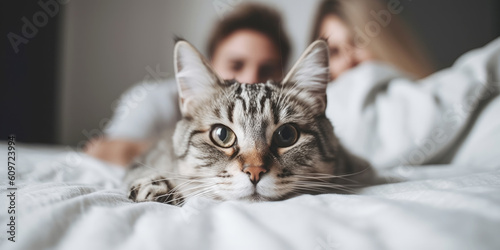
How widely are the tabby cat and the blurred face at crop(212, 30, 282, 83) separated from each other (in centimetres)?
17

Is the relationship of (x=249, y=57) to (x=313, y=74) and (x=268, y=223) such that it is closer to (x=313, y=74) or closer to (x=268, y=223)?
(x=313, y=74)

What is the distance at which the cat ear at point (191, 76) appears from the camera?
61 cm

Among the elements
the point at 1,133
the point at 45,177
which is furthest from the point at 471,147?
the point at 1,133

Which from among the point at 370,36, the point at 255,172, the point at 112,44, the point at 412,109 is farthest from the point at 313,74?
the point at 112,44

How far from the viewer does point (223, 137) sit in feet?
1.92

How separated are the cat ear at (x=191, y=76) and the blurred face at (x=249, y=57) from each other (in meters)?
0.16

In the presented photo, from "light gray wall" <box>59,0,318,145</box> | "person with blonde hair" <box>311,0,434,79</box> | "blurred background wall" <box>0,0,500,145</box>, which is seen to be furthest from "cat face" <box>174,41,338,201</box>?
"light gray wall" <box>59,0,318,145</box>

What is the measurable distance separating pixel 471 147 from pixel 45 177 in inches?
46.3

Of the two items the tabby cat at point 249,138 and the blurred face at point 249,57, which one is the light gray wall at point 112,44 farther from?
the tabby cat at point 249,138

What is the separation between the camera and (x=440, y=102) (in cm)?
98

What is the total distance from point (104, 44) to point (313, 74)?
1.54 m

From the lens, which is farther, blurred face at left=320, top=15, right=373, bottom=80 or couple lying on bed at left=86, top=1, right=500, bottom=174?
blurred face at left=320, top=15, right=373, bottom=80

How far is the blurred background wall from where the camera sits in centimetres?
126

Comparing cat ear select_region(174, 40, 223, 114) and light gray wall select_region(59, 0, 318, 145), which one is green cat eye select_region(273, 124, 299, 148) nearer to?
cat ear select_region(174, 40, 223, 114)
